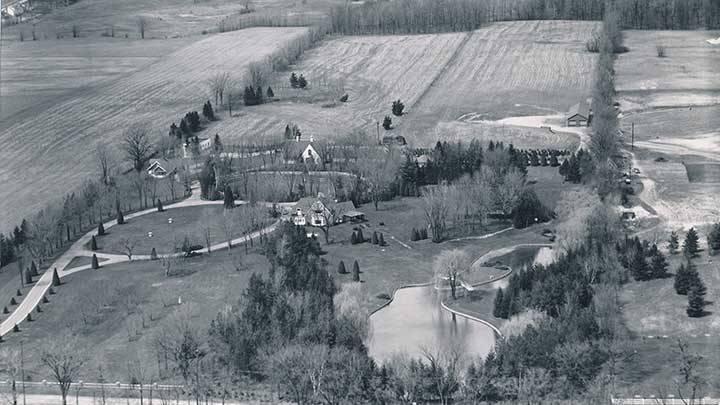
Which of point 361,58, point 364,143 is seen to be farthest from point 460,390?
point 361,58

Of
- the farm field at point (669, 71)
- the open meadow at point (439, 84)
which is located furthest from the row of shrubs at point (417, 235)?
the farm field at point (669, 71)

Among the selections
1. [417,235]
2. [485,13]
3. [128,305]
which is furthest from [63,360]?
[485,13]

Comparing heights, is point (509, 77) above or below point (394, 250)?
above

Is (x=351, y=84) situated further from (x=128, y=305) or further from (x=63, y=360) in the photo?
(x=63, y=360)

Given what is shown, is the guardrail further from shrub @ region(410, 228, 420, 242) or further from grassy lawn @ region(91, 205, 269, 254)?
grassy lawn @ region(91, 205, 269, 254)

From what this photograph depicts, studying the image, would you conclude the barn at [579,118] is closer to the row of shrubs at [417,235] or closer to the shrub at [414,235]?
the row of shrubs at [417,235]

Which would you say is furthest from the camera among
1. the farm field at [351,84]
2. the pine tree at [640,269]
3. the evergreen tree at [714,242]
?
the farm field at [351,84]
